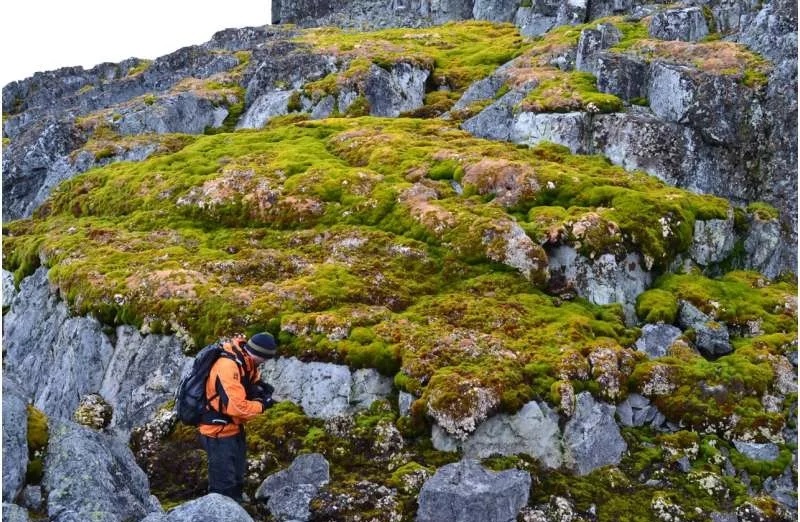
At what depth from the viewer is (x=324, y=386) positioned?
17.8 meters

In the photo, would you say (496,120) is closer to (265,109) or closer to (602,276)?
(602,276)

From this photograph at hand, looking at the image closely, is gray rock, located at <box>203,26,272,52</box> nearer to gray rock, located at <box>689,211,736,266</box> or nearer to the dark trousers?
gray rock, located at <box>689,211,736,266</box>

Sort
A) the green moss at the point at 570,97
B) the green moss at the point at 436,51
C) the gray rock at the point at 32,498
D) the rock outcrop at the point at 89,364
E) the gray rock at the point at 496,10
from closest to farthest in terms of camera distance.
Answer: the gray rock at the point at 32,498 < the rock outcrop at the point at 89,364 < the green moss at the point at 570,97 < the green moss at the point at 436,51 < the gray rock at the point at 496,10

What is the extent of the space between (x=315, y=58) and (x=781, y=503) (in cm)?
3752

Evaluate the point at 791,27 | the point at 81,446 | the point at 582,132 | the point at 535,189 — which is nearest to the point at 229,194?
the point at 535,189

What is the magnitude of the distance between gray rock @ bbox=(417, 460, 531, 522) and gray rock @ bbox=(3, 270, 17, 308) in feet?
62.3

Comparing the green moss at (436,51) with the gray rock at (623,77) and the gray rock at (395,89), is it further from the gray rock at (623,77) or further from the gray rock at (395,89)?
the gray rock at (623,77)

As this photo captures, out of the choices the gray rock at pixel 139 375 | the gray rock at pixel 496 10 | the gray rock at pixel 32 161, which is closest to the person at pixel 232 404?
the gray rock at pixel 139 375

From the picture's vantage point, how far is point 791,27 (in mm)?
32312

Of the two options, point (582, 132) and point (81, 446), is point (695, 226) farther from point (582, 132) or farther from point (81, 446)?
point (81, 446)

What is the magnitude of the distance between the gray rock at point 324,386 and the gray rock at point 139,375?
257 centimetres

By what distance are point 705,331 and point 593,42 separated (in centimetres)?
2152

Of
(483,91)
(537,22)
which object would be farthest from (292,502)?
(537,22)

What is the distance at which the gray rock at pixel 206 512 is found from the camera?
430 inches
